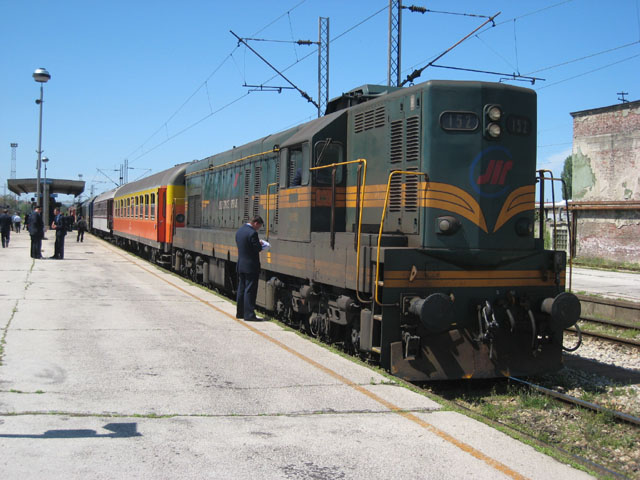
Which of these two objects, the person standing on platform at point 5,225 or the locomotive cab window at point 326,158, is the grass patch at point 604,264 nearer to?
the locomotive cab window at point 326,158

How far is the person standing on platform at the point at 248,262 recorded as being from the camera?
10.2 metres

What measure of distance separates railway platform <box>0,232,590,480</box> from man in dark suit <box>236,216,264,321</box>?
1.03m

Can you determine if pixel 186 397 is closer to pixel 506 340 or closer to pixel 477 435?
pixel 477 435

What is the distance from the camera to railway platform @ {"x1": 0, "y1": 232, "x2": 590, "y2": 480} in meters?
4.21

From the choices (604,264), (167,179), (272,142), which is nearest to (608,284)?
(604,264)

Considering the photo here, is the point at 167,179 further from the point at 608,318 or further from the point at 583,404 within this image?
the point at 583,404

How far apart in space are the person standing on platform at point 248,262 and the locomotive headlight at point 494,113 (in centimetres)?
431

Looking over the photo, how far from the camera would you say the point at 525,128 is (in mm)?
7363

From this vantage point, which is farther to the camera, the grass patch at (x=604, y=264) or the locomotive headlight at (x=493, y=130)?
the grass patch at (x=604, y=264)

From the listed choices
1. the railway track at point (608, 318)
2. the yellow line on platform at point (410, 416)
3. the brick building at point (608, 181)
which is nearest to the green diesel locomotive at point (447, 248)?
the yellow line on platform at point (410, 416)

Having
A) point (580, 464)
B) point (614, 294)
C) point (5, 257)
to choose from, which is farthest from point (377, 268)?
point (5, 257)

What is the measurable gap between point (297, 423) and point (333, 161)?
439 centimetres

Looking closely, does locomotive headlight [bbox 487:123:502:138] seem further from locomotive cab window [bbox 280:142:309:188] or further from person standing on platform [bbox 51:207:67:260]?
person standing on platform [bbox 51:207:67:260]

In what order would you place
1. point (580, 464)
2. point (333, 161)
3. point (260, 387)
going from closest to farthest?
point (580, 464), point (260, 387), point (333, 161)
